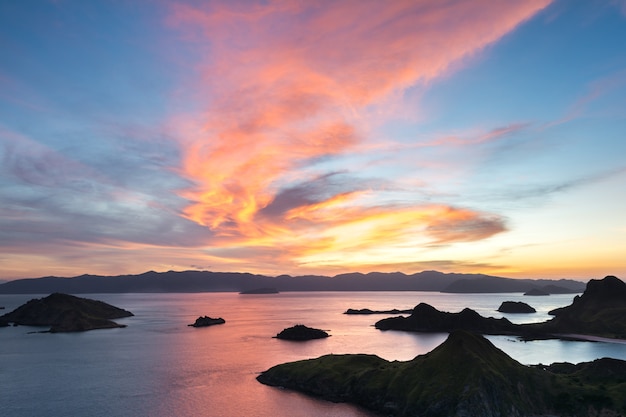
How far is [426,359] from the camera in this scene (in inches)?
4055

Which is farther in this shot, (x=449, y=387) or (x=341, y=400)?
(x=341, y=400)

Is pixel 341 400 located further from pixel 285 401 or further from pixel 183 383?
pixel 183 383

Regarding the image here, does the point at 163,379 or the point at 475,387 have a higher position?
the point at 475,387

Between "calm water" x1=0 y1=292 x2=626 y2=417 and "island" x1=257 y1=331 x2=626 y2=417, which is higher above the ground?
"island" x1=257 y1=331 x2=626 y2=417

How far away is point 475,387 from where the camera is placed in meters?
88.1

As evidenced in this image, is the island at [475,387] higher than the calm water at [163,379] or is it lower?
higher

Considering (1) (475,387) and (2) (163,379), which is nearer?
(1) (475,387)

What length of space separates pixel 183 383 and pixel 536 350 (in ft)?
495

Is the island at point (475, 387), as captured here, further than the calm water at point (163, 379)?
No

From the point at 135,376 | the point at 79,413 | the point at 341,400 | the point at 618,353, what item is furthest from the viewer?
the point at 618,353

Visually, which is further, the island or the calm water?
the calm water

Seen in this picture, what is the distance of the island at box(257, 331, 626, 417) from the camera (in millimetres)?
86125

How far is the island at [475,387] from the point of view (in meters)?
86.1

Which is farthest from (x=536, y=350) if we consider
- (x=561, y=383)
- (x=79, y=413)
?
(x=79, y=413)
